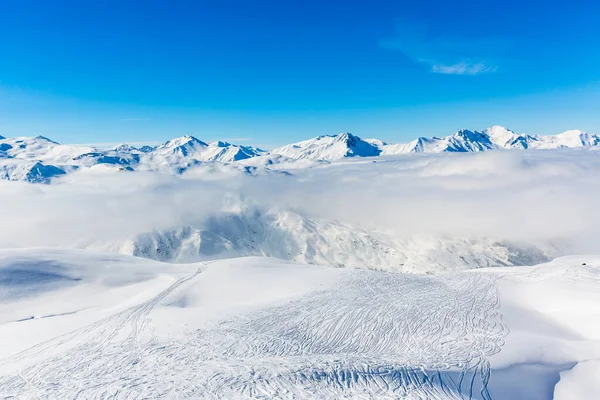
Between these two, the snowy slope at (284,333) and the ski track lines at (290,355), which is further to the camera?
the snowy slope at (284,333)

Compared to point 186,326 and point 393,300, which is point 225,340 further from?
point 393,300

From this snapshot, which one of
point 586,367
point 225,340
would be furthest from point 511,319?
point 225,340

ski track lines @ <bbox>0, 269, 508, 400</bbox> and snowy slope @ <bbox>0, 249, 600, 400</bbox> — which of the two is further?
snowy slope @ <bbox>0, 249, 600, 400</bbox>

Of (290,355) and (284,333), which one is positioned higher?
(290,355)

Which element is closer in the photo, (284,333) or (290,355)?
(290,355)
